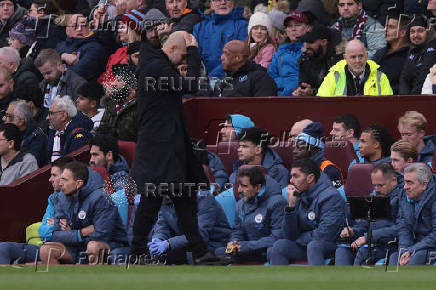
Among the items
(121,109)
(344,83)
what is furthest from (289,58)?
(121,109)

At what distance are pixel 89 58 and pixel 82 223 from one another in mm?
5330

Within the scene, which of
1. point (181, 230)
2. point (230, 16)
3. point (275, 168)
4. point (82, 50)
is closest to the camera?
point (181, 230)

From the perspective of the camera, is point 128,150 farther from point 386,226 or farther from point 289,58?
point 386,226

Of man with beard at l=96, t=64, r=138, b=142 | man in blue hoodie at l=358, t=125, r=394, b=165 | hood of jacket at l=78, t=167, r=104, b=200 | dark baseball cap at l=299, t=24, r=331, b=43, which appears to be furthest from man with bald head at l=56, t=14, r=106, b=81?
man in blue hoodie at l=358, t=125, r=394, b=165

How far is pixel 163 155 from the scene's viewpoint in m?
10.6

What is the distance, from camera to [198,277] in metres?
9.55

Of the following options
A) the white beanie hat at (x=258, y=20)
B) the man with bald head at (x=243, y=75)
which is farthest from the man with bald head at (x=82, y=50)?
the man with bald head at (x=243, y=75)

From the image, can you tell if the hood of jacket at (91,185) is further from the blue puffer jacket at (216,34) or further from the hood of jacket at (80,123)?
the blue puffer jacket at (216,34)

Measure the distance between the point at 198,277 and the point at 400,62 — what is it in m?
6.55

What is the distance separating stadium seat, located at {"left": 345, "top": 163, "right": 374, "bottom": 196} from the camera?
484 inches

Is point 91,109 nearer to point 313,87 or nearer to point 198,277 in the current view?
point 313,87

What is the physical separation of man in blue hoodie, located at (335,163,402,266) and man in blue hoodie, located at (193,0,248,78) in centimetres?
507

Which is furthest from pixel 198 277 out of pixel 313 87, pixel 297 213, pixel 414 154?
pixel 313 87

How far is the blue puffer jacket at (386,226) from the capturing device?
11.6 metres
